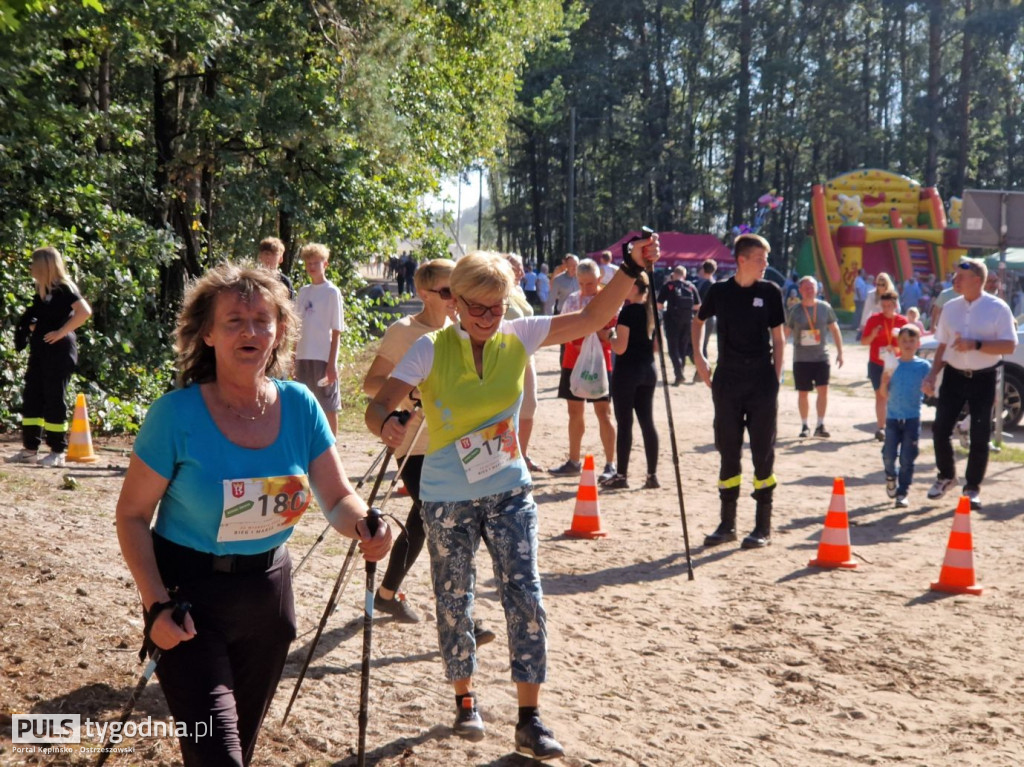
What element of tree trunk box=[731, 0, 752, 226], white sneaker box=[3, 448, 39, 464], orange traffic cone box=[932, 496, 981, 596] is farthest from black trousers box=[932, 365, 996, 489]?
tree trunk box=[731, 0, 752, 226]

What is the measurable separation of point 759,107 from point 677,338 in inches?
1844

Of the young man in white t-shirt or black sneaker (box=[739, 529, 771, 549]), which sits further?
the young man in white t-shirt

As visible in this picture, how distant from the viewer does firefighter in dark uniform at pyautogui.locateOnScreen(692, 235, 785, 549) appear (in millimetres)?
8211

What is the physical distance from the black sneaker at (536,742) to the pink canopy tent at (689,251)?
42746 mm

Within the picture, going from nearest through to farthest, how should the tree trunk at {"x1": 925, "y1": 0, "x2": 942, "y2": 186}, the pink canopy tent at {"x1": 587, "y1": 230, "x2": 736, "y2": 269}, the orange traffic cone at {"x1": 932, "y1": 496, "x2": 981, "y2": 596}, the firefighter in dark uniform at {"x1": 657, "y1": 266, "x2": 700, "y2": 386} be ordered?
1. the orange traffic cone at {"x1": 932, "y1": 496, "x2": 981, "y2": 596}
2. the firefighter in dark uniform at {"x1": 657, "y1": 266, "x2": 700, "y2": 386}
3. the pink canopy tent at {"x1": 587, "y1": 230, "x2": 736, "y2": 269}
4. the tree trunk at {"x1": 925, "y1": 0, "x2": 942, "y2": 186}

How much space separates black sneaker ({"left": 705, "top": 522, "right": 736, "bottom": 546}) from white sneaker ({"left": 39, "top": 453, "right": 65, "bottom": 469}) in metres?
5.55

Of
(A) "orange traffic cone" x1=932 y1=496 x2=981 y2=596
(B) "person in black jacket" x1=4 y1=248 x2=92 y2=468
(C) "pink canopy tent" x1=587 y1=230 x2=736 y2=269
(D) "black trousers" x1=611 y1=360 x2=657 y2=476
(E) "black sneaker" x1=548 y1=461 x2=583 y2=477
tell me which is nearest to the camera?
(A) "orange traffic cone" x1=932 y1=496 x2=981 y2=596

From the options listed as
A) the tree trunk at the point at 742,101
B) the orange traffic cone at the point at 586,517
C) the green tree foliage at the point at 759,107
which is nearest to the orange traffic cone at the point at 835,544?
the orange traffic cone at the point at 586,517

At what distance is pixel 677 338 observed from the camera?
771 inches

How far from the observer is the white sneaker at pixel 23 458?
10266 millimetres

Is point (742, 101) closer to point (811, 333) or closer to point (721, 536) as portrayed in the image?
point (811, 333)

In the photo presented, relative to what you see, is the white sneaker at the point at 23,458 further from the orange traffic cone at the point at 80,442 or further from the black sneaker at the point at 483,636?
the black sneaker at the point at 483,636

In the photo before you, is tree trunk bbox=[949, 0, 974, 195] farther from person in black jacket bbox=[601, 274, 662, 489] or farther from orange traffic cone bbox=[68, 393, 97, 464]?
orange traffic cone bbox=[68, 393, 97, 464]

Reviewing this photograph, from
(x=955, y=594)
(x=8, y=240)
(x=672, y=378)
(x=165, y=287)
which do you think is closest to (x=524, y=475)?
(x=955, y=594)
